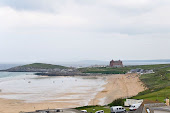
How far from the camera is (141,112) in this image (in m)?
18.1

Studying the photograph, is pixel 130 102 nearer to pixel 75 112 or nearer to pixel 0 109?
pixel 75 112

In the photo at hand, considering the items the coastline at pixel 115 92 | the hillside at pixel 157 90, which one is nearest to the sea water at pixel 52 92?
the coastline at pixel 115 92

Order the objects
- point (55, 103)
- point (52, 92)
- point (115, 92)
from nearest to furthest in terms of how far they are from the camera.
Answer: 1. point (55, 103)
2. point (115, 92)
3. point (52, 92)

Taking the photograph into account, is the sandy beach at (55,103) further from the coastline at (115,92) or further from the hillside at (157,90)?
the hillside at (157,90)

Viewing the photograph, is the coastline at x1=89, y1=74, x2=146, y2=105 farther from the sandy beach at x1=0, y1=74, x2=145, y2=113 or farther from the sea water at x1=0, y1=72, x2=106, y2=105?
the sea water at x1=0, y1=72, x2=106, y2=105

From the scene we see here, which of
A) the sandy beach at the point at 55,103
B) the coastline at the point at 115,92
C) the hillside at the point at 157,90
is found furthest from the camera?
the coastline at the point at 115,92

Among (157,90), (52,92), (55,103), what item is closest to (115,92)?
(52,92)

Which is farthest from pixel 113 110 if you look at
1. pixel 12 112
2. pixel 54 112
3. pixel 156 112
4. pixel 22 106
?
pixel 22 106

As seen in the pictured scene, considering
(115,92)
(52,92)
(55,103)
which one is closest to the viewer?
(55,103)

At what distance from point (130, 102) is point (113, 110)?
783cm

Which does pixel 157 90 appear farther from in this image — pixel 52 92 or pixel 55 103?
pixel 52 92

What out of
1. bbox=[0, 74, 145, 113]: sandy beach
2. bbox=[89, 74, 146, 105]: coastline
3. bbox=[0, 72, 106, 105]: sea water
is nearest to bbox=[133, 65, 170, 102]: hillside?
bbox=[89, 74, 146, 105]: coastline

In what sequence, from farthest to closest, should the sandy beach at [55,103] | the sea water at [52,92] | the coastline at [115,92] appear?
1. the sea water at [52,92]
2. the coastline at [115,92]
3. the sandy beach at [55,103]

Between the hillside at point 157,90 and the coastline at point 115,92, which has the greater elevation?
the hillside at point 157,90
